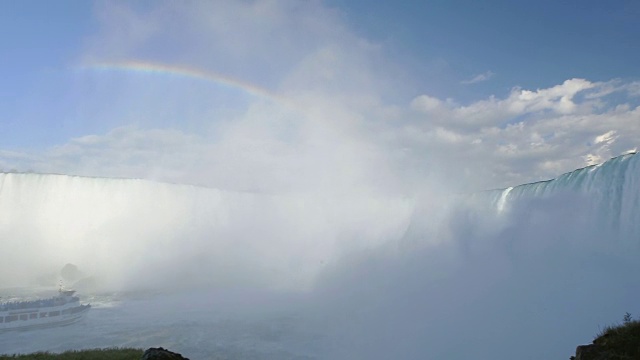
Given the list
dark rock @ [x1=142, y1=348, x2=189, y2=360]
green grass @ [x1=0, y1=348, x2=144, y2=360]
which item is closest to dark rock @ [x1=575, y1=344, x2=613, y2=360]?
dark rock @ [x1=142, y1=348, x2=189, y2=360]

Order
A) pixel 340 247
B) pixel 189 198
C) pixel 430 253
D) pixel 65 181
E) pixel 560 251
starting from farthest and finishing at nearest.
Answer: pixel 189 198 → pixel 65 181 → pixel 340 247 → pixel 430 253 → pixel 560 251

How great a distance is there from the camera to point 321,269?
1982 inches

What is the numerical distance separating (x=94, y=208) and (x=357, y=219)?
127 feet

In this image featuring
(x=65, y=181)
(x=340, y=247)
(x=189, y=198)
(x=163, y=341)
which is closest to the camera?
(x=163, y=341)

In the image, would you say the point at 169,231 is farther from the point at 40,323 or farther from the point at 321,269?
the point at 40,323

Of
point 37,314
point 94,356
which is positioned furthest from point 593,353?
point 37,314

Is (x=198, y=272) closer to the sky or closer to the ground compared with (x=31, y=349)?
closer to the sky

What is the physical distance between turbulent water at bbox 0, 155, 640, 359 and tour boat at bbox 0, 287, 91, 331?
160 cm

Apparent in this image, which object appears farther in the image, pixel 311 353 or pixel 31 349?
pixel 31 349

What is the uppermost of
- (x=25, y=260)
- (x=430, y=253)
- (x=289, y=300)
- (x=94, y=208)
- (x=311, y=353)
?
(x=94, y=208)

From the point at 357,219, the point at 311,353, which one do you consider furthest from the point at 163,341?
the point at 357,219

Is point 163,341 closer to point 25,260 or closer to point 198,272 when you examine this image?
point 198,272

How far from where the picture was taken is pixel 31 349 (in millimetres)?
24203

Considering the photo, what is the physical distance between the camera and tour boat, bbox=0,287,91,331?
30.4 metres
